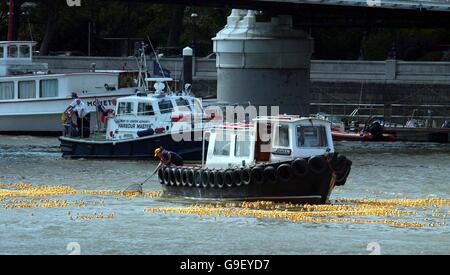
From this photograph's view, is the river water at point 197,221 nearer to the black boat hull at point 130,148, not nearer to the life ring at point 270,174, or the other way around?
the life ring at point 270,174

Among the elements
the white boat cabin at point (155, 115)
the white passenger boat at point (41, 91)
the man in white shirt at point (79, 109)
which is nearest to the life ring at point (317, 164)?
the white boat cabin at point (155, 115)

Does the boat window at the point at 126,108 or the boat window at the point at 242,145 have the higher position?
the boat window at the point at 242,145

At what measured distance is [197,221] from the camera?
35125 mm

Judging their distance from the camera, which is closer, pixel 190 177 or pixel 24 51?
pixel 190 177

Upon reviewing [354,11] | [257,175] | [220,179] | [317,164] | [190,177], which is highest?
[354,11]

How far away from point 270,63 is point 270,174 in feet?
94.1

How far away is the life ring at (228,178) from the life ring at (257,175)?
0.58m

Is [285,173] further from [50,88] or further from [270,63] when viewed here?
[50,88]

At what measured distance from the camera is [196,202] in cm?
3925

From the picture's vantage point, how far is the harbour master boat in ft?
173

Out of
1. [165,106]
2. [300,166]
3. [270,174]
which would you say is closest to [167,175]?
[270,174]

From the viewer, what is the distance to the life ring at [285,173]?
3706 centimetres
